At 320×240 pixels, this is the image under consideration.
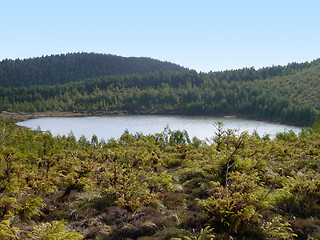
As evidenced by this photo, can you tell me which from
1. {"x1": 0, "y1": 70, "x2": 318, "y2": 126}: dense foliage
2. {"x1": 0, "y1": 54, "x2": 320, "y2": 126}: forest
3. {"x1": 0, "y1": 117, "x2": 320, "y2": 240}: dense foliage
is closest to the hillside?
{"x1": 0, "y1": 54, "x2": 320, "y2": 126}: forest

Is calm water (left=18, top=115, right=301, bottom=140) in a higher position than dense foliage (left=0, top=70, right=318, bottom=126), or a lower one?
lower

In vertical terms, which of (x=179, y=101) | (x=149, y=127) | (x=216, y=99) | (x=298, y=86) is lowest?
(x=149, y=127)

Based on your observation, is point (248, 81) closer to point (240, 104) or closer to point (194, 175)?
point (240, 104)

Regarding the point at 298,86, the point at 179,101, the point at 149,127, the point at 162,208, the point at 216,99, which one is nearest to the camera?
the point at 162,208

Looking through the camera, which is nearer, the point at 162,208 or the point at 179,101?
the point at 162,208

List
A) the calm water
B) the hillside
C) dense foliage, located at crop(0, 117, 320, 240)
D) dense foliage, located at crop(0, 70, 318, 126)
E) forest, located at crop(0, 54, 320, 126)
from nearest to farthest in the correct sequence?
dense foliage, located at crop(0, 117, 320, 240) → the calm water → the hillside → forest, located at crop(0, 54, 320, 126) → dense foliage, located at crop(0, 70, 318, 126)

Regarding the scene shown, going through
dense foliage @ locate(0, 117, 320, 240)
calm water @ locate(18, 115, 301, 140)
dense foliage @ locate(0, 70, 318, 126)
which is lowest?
calm water @ locate(18, 115, 301, 140)

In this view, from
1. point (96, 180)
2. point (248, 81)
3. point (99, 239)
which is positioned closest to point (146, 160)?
point (96, 180)

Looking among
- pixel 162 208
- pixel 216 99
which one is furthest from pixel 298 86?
pixel 162 208

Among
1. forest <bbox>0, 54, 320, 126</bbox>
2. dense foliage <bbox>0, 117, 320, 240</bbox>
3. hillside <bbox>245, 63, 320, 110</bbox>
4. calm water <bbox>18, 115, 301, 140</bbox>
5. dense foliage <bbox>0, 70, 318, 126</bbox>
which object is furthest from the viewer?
dense foliage <bbox>0, 70, 318, 126</bbox>

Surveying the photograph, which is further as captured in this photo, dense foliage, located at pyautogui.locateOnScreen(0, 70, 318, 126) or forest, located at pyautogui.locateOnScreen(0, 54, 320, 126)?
dense foliage, located at pyautogui.locateOnScreen(0, 70, 318, 126)

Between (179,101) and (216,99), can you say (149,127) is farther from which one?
(179,101)

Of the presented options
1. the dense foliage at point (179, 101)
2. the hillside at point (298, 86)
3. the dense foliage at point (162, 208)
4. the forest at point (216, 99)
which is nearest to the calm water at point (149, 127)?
the forest at point (216, 99)

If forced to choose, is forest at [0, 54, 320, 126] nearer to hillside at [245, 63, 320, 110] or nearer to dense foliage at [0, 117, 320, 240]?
hillside at [245, 63, 320, 110]
